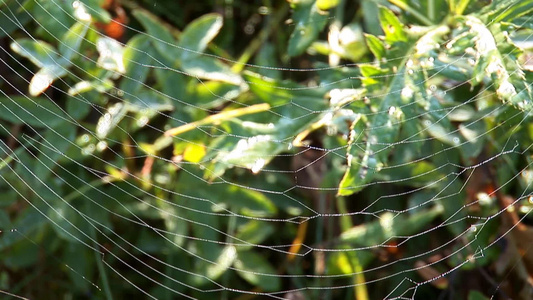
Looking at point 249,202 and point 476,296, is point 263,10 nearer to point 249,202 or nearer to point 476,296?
point 249,202

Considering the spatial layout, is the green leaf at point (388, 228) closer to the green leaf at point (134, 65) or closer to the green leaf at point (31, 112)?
the green leaf at point (134, 65)

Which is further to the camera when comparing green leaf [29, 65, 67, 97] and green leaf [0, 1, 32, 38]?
green leaf [0, 1, 32, 38]

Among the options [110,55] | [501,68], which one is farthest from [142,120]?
[501,68]

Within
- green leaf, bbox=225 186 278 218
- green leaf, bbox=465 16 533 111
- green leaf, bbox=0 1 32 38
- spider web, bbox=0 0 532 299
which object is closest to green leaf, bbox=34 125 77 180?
spider web, bbox=0 0 532 299

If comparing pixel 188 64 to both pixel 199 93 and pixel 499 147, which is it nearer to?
pixel 199 93

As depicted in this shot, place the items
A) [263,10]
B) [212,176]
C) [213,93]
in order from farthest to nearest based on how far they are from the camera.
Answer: [263,10], [213,93], [212,176]

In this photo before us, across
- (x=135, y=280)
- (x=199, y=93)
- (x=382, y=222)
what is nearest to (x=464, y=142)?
(x=382, y=222)

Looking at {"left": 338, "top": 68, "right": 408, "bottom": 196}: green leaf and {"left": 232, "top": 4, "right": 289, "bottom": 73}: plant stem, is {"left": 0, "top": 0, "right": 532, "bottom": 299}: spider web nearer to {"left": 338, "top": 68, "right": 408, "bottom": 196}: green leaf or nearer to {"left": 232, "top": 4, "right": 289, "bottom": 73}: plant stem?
{"left": 338, "top": 68, "right": 408, "bottom": 196}: green leaf
